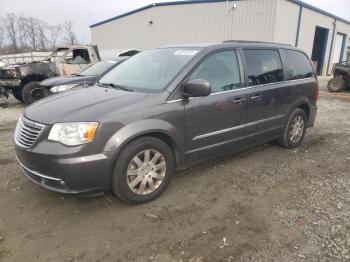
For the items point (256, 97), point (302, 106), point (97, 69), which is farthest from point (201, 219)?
point (97, 69)

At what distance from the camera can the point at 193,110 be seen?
386 cm

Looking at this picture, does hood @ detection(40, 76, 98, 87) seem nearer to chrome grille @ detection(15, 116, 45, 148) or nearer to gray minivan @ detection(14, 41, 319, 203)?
gray minivan @ detection(14, 41, 319, 203)

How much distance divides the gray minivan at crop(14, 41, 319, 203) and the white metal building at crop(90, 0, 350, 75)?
15.4 meters

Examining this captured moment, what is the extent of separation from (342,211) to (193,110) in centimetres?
198

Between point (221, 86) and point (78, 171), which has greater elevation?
point (221, 86)

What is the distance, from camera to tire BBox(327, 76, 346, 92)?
14.7 meters

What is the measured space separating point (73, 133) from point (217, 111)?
5.92ft

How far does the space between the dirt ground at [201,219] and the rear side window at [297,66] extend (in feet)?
4.95

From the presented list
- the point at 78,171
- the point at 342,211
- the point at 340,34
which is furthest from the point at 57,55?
the point at 340,34

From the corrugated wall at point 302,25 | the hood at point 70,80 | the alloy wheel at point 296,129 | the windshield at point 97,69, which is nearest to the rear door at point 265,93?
the alloy wheel at point 296,129

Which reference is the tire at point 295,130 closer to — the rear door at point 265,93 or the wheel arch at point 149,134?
the rear door at point 265,93

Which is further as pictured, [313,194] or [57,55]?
[57,55]

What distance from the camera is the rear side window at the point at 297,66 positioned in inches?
209

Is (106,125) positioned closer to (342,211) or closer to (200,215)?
(200,215)
